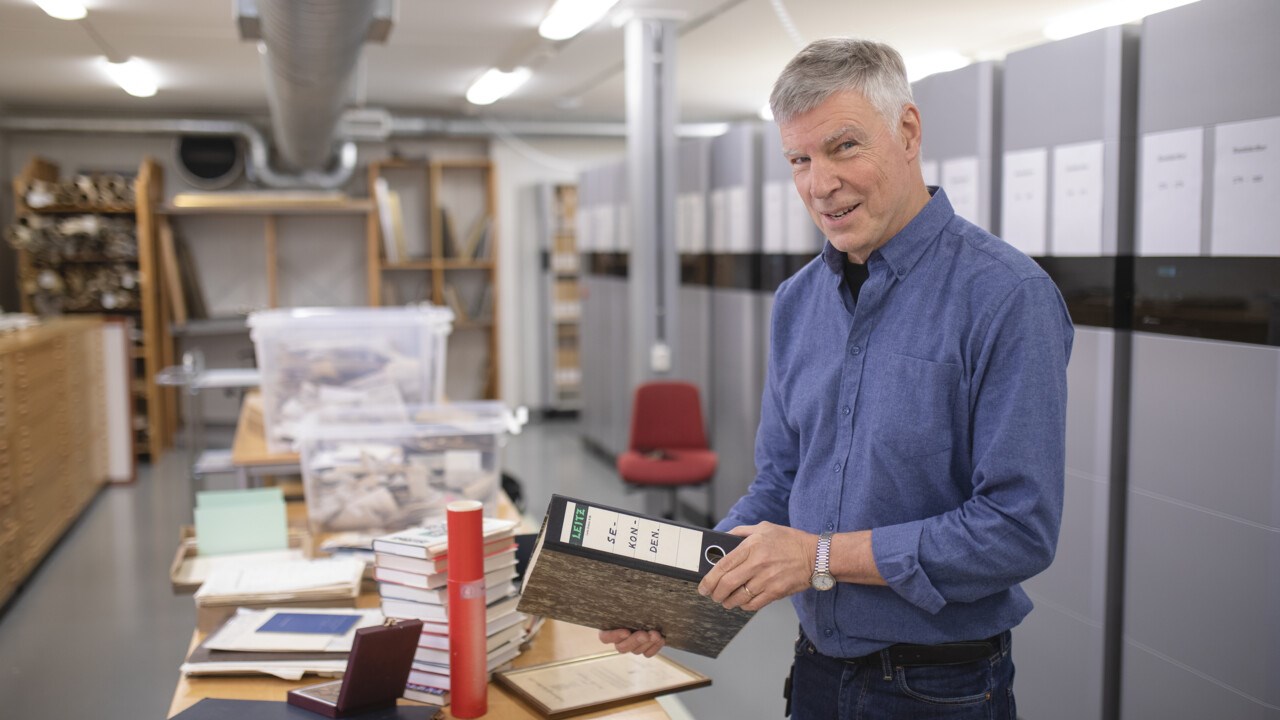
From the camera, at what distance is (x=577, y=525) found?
1.40 meters

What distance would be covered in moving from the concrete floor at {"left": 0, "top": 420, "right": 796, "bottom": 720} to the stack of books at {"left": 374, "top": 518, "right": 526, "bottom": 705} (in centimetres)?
180

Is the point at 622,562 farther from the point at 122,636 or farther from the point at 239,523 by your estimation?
the point at 122,636

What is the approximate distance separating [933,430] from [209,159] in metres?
8.86

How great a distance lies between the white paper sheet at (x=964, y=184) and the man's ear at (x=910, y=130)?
2145mm

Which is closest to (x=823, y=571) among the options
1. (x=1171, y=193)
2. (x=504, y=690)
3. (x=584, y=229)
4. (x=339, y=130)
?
(x=504, y=690)

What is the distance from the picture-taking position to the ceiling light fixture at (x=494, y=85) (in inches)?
288

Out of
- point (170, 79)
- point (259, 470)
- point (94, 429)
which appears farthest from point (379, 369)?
point (170, 79)

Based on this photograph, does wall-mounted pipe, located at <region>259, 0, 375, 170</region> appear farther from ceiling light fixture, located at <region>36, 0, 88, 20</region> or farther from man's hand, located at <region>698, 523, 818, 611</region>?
man's hand, located at <region>698, 523, 818, 611</region>

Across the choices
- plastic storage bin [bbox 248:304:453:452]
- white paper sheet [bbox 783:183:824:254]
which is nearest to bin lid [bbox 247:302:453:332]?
plastic storage bin [bbox 248:304:453:452]

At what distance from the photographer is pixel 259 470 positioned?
12.8ft

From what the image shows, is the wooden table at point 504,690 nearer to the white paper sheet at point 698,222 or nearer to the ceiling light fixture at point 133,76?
the white paper sheet at point 698,222

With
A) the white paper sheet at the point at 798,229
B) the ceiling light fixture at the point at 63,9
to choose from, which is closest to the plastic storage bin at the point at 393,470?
the white paper sheet at the point at 798,229

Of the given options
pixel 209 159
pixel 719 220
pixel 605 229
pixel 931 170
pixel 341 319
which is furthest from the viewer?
pixel 209 159

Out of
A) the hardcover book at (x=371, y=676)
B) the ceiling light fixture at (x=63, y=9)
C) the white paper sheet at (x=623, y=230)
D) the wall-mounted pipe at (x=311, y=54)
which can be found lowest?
the hardcover book at (x=371, y=676)
